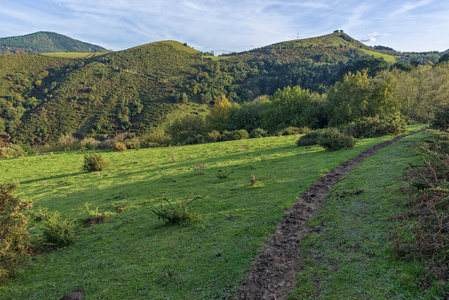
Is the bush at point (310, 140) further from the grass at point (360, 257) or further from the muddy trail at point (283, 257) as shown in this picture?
the grass at point (360, 257)

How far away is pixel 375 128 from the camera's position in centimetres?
2553

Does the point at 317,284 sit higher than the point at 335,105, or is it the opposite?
the point at 335,105

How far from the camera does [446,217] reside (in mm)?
4238

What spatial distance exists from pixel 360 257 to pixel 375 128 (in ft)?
86.0

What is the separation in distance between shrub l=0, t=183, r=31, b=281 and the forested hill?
75058 millimetres

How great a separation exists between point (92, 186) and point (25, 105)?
9231 cm

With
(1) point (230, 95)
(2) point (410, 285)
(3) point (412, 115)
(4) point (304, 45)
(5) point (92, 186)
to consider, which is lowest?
(5) point (92, 186)

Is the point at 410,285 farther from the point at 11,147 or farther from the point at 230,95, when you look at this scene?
the point at 230,95

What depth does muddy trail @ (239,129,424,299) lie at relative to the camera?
423cm

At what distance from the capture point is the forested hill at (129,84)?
7488cm

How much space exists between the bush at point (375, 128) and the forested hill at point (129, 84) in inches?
2660

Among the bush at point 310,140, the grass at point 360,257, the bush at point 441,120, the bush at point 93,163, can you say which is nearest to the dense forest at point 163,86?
the bush at point 310,140

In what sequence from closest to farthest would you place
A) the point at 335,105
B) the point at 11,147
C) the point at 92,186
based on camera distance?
the point at 92,186 < the point at 11,147 < the point at 335,105

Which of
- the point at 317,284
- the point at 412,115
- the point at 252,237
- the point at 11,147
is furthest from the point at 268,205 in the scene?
the point at 412,115
